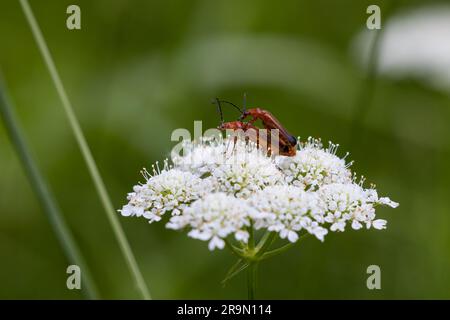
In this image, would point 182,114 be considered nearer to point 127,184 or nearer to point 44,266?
point 127,184

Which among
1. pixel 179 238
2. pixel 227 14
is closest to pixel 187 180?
pixel 179 238

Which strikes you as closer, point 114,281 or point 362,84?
point 114,281

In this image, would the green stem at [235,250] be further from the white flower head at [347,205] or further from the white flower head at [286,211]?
the white flower head at [347,205]

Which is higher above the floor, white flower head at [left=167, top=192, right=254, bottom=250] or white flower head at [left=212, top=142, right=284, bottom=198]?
white flower head at [left=212, top=142, right=284, bottom=198]

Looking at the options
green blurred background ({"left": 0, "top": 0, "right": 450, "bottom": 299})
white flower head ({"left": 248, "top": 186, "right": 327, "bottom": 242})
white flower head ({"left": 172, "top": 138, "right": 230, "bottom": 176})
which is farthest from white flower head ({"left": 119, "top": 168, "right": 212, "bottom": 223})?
green blurred background ({"left": 0, "top": 0, "right": 450, "bottom": 299})

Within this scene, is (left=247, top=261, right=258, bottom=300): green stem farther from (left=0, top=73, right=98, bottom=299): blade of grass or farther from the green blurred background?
the green blurred background

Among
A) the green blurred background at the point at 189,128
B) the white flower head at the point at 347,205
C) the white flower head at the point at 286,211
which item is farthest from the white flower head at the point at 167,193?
the green blurred background at the point at 189,128
